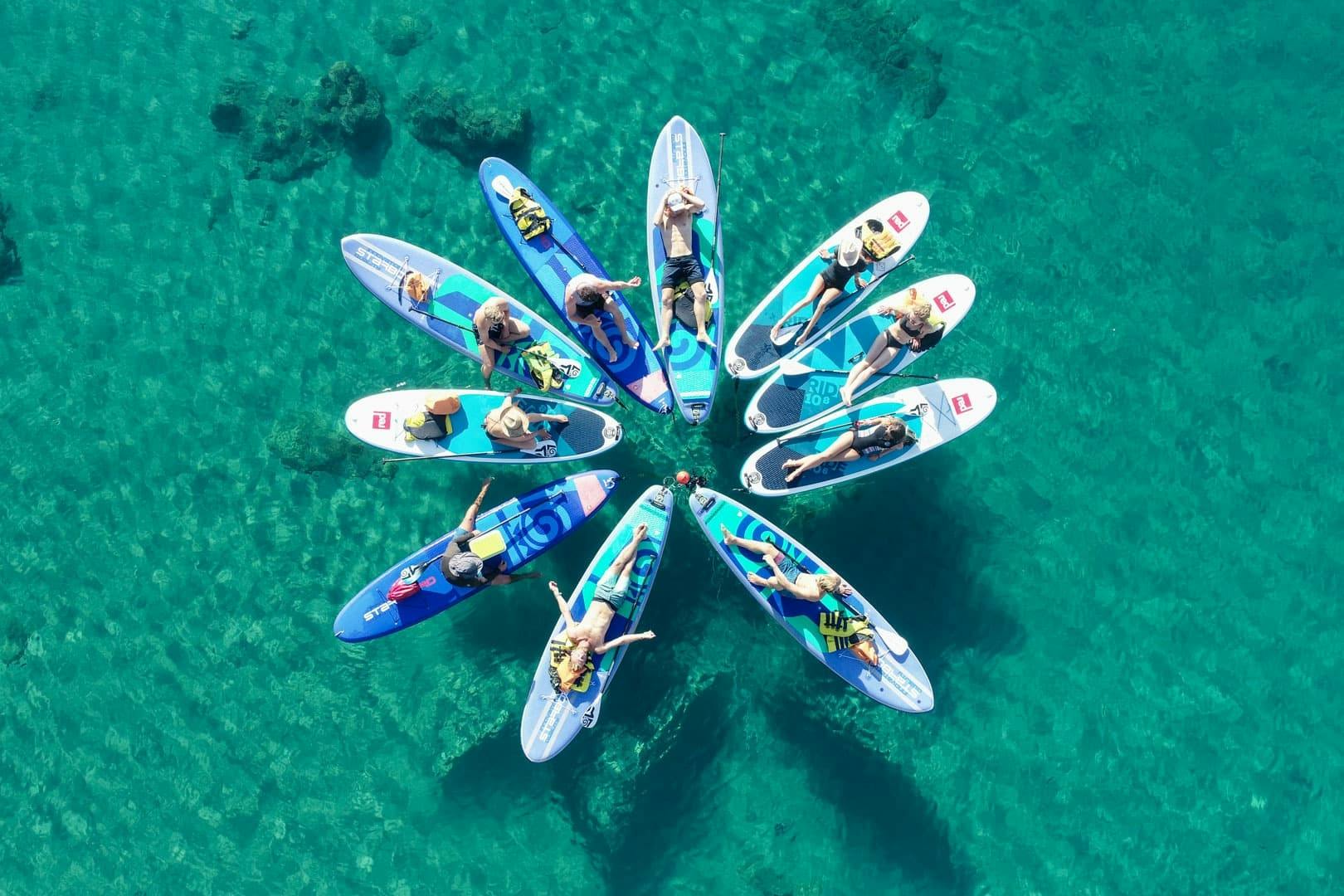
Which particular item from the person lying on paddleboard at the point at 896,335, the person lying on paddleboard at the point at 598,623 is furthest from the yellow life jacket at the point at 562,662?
the person lying on paddleboard at the point at 896,335

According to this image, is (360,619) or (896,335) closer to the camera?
(896,335)

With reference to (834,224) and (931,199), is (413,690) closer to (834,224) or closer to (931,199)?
(834,224)

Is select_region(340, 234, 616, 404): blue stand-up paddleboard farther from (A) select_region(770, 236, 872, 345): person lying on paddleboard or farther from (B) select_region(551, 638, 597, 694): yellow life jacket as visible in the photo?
(B) select_region(551, 638, 597, 694): yellow life jacket

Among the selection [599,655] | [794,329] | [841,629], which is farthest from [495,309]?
[841,629]

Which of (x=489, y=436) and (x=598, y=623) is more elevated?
(x=489, y=436)

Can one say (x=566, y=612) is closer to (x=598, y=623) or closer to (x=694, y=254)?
(x=598, y=623)

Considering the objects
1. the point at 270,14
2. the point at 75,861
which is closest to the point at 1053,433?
the point at 270,14

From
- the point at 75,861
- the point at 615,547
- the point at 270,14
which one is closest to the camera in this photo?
the point at 615,547
